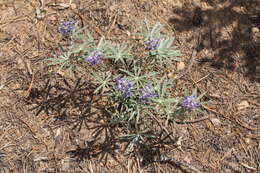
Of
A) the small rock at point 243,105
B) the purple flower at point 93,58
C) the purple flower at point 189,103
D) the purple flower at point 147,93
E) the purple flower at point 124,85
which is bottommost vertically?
the small rock at point 243,105

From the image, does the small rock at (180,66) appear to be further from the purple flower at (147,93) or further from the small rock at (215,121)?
the purple flower at (147,93)

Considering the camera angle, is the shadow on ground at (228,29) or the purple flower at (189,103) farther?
the shadow on ground at (228,29)

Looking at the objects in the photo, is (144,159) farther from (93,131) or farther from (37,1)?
(37,1)

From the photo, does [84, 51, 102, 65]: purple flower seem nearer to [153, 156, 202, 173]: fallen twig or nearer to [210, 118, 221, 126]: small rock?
[153, 156, 202, 173]: fallen twig

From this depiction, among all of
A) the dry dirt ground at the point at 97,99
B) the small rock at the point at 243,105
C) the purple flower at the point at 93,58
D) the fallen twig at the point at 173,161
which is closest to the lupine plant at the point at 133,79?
the purple flower at the point at 93,58

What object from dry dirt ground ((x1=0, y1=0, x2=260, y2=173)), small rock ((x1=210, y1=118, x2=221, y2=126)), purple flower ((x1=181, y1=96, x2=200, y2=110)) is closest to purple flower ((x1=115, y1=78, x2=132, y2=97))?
purple flower ((x1=181, y1=96, x2=200, y2=110))

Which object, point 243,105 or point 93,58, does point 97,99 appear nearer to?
point 93,58
